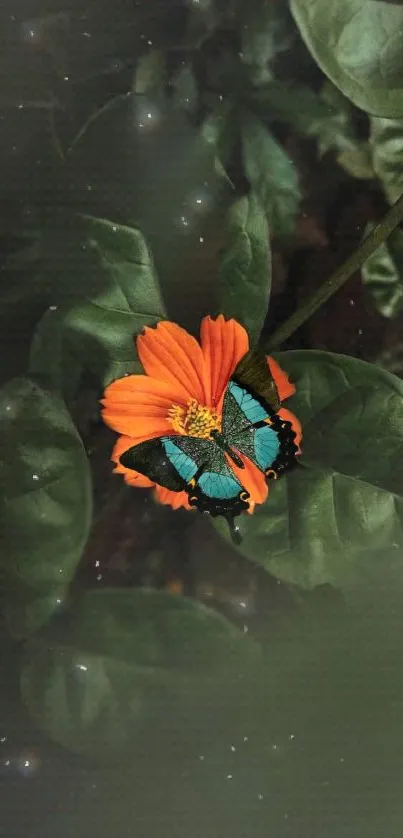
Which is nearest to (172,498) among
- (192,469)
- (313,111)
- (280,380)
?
(192,469)

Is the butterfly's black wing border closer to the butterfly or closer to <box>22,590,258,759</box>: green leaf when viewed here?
the butterfly

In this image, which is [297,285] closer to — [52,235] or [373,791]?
[52,235]

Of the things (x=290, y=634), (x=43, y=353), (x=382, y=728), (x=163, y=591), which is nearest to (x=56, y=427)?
(x=43, y=353)

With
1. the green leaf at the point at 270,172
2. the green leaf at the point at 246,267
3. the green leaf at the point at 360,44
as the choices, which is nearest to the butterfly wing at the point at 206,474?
the green leaf at the point at 246,267

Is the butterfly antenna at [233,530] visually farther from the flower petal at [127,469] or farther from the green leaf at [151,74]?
the green leaf at [151,74]

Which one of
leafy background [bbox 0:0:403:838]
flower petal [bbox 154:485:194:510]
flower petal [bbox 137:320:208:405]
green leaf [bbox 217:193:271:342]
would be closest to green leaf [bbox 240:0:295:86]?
leafy background [bbox 0:0:403:838]

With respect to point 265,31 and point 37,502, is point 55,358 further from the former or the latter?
point 265,31
